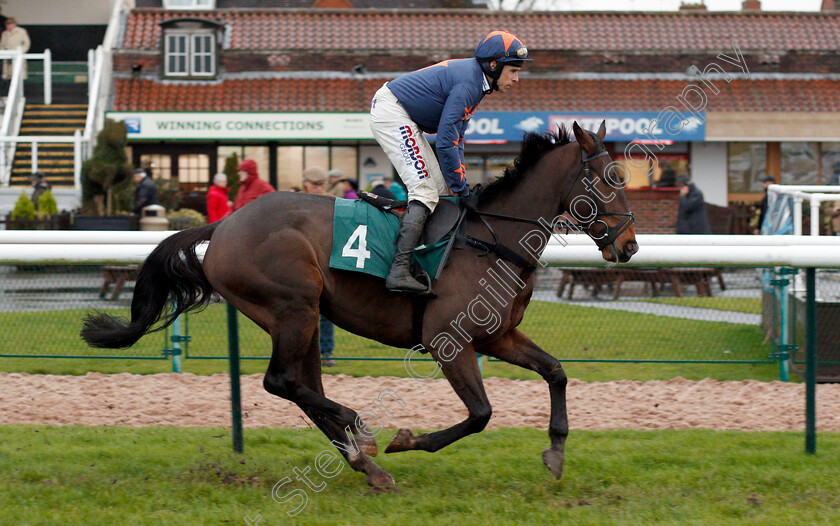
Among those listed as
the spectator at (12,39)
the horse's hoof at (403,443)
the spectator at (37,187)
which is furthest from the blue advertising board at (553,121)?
the horse's hoof at (403,443)

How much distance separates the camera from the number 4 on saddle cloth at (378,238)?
4426mm

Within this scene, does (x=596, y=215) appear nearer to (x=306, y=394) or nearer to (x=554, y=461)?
(x=554, y=461)

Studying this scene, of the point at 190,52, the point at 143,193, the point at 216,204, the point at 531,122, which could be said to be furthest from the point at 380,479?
the point at 190,52

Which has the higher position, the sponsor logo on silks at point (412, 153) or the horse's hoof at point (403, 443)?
the sponsor logo on silks at point (412, 153)

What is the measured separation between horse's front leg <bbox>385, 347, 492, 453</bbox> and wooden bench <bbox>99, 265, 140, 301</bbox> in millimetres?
2903

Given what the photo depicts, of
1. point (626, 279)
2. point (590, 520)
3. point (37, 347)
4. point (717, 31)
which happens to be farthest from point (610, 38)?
point (590, 520)

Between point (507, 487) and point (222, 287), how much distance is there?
1678 millimetres

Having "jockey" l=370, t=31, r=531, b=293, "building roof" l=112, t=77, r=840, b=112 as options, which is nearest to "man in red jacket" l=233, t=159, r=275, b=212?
"jockey" l=370, t=31, r=531, b=293

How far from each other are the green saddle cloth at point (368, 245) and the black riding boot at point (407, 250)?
2.2 inches

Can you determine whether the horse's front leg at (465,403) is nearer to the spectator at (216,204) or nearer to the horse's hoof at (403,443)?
the horse's hoof at (403,443)

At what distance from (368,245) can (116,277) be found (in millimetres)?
3028

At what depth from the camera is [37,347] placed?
6500mm

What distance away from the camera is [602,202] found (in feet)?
14.8

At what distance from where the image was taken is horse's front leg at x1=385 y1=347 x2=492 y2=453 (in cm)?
432
